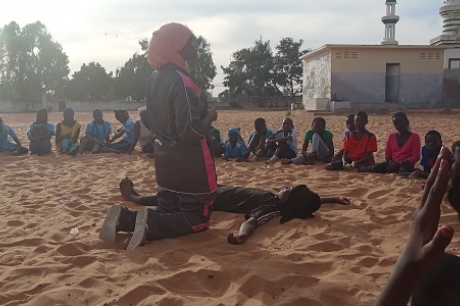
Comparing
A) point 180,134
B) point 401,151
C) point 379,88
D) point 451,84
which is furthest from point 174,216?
point 451,84

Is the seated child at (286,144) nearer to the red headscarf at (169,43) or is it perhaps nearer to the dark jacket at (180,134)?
the dark jacket at (180,134)

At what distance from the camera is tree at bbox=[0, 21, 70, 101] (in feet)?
156

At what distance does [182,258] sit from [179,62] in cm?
166

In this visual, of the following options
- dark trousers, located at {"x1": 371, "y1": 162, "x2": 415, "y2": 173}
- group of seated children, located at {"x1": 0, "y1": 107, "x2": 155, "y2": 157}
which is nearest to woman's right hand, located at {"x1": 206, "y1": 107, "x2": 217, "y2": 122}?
dark trousers, located at {"x1": 371, "y1": 162, "x2": 415, "y2": 173}

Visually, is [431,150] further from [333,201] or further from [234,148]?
[234,148]

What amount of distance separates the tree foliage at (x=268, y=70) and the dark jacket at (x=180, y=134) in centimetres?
4472

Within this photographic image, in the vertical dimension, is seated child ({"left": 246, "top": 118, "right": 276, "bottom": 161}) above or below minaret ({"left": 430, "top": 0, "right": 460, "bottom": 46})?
below

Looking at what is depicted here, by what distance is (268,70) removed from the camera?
49.1 metres

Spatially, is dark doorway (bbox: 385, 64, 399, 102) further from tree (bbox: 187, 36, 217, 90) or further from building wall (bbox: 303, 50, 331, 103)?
tree (bbox: 187, 36, 217, 90)

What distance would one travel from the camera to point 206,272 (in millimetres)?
3076

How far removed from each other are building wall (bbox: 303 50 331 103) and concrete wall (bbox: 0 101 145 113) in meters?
19.3

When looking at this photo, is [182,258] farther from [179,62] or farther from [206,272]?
[179,62]

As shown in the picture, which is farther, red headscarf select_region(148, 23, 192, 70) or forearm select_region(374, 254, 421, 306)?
red headscarf select_region(148, 23, 192, 70)

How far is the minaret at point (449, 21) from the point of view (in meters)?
35.7
